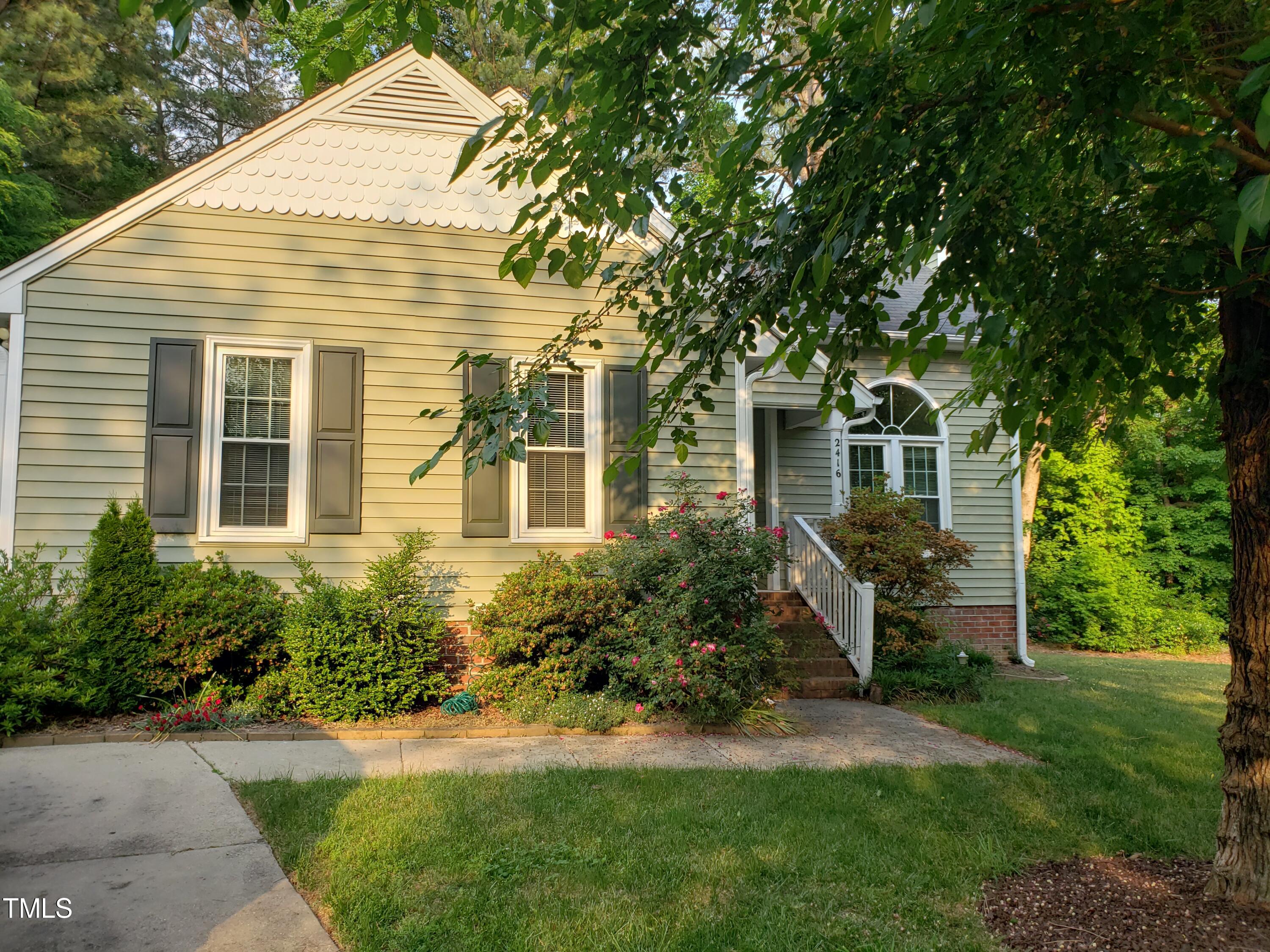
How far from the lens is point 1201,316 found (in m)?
4.41

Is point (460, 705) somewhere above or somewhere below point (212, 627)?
below

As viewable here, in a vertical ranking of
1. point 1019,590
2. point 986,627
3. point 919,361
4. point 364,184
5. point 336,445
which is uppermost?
point 364,184

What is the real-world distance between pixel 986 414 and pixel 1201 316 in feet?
26.9

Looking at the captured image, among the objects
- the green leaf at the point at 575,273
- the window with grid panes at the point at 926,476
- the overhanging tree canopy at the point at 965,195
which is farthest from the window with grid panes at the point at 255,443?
the window with grid panes at the point at 926,476

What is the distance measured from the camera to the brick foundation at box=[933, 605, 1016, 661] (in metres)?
12.0

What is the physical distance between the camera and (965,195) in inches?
112

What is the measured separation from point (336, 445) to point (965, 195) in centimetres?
629

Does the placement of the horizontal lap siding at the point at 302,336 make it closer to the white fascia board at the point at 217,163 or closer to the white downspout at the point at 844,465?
the white fascia board at the point at 217,163

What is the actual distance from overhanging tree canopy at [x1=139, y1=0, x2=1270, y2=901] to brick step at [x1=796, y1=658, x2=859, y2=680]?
16.9ft

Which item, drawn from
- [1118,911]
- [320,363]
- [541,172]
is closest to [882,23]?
[541,172]

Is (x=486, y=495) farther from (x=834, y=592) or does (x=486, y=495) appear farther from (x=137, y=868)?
(x=137, y=868)

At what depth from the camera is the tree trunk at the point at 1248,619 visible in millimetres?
3471

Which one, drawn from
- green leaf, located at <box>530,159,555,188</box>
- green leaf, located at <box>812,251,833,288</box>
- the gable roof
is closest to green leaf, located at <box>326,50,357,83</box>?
green leaf, located at <box>530,159,555,188</box>

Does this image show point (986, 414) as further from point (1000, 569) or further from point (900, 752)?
point (900, 752)
